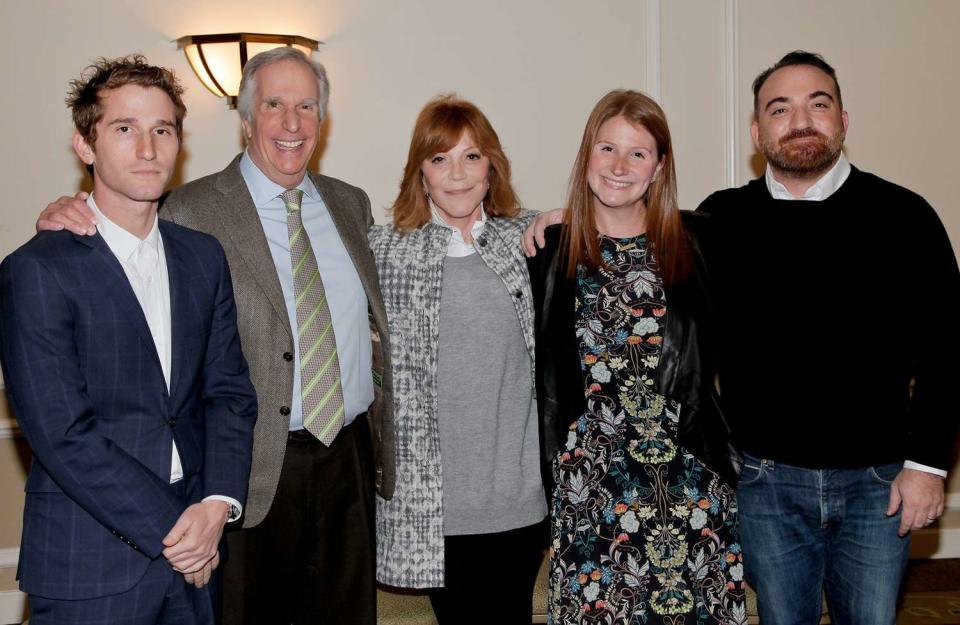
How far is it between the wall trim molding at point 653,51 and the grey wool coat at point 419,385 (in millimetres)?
2004

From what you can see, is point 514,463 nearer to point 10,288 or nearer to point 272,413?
point 272,413

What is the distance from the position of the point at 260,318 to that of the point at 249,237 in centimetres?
22

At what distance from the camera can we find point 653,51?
423 cm

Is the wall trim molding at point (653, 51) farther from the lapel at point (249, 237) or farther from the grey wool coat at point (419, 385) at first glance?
the lapel at point (249, 237)

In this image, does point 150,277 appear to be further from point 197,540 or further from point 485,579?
point 485,579

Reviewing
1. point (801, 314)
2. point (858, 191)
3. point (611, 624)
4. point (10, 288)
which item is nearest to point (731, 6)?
point (858, 191)

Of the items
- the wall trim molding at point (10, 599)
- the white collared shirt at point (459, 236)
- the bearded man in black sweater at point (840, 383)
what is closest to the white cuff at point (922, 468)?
the bearded man in black sweater at point (840, 383)

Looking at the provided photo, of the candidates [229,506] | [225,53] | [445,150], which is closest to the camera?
[229,506]

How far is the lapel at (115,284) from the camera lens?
6.30ft

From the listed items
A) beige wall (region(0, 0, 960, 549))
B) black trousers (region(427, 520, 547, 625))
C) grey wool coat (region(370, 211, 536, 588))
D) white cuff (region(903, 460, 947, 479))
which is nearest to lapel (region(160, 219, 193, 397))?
grey wool coat (region(370, 211, 536, 588))

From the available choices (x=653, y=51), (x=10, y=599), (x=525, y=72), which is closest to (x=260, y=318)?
(x=525, y=72)

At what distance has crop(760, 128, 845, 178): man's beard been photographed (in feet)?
8.03

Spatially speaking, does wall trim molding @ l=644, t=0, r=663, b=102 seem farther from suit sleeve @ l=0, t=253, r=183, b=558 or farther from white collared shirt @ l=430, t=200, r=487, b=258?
suit sleeve @ l=0, t=253, r=183, b=558

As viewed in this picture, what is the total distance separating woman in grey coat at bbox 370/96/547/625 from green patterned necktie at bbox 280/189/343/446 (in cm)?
18
